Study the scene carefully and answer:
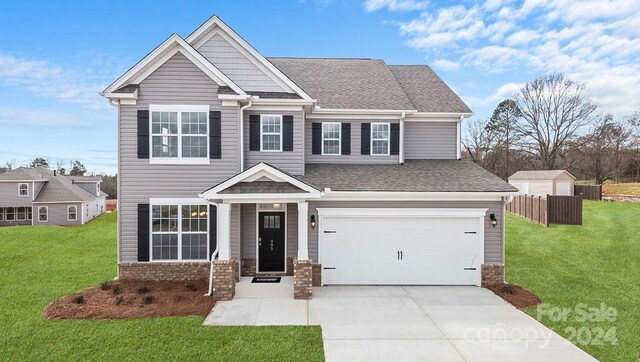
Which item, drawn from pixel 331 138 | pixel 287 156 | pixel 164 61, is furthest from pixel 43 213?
pixel 331 138

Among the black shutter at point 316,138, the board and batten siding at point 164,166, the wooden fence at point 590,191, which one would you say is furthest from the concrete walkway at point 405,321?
the wooden fence at point 590,191

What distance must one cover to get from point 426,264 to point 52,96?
30607 mm

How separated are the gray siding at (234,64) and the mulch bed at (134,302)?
22.5 feet

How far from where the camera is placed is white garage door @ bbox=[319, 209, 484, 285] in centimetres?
1032

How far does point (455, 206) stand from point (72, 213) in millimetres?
35928

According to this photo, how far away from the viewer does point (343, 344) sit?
6445 millimetres

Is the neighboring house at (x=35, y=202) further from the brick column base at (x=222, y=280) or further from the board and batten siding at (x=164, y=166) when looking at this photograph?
the brick column base at (x=222, y=280)

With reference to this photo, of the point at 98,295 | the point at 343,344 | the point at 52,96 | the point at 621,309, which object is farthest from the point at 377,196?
the point at 52,96

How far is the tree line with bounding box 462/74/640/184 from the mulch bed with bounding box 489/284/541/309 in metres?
31.9

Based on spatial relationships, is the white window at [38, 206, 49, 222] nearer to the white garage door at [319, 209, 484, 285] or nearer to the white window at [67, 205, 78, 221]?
the white window at [67, 205, 78, 221]

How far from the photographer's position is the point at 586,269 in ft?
39.6

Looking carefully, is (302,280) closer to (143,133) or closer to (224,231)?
(224,231)

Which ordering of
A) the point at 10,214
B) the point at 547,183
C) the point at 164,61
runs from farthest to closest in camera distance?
the point at 10,214
the point at 547,183
the point at 164,61

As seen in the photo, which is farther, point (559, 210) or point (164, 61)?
point (559, 210)
